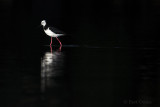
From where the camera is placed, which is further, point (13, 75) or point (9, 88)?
point (13, 75)

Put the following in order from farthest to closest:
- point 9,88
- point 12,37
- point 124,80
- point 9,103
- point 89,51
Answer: point 12,37, point 89,51, point 124,80, point 9,88, point 9,103

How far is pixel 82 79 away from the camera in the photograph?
1293cm

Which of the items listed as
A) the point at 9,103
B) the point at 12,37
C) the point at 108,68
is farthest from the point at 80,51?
the point at 9,103

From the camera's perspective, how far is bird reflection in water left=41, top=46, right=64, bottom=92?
40.7 ft

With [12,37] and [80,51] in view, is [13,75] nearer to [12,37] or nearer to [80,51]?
[80,51]

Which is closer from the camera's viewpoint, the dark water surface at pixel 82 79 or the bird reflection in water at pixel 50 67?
the dark water surface at pixel 82 79

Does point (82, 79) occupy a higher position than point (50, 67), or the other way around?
point (50, 67)

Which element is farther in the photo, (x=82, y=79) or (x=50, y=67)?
(x=50, y=67)

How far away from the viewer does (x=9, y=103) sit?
33.3 ft

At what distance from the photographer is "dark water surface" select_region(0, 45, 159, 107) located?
34.5ft

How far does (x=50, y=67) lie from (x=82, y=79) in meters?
1.99

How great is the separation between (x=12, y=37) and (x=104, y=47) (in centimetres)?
510

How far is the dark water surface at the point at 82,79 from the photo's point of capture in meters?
10.5

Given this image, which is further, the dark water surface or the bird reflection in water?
the bird reflection in water
